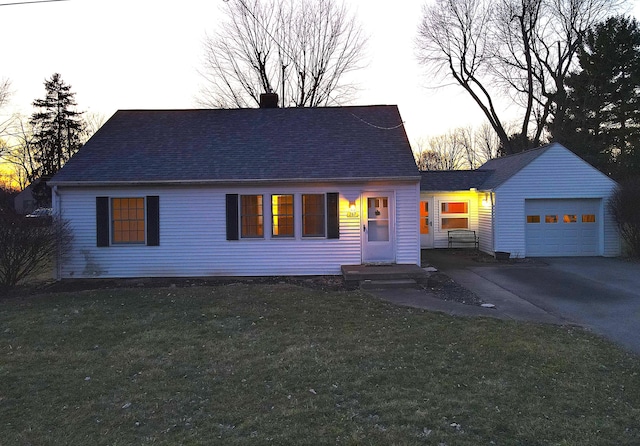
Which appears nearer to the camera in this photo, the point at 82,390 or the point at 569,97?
the point at 82,390

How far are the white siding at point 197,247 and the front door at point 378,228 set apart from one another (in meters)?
0.22

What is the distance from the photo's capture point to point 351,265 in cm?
1154

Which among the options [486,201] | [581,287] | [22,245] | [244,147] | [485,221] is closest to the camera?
[22,245]

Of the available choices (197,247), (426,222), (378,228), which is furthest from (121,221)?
(426,222)

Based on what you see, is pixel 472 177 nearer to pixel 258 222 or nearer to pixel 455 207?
pixel 455 207

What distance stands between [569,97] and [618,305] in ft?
76.9

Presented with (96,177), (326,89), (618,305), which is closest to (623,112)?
(326,89)

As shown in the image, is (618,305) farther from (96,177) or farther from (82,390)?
(96,177)

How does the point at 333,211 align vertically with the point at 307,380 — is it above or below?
above

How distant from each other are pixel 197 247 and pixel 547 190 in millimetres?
11734

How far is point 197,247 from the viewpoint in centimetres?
1177

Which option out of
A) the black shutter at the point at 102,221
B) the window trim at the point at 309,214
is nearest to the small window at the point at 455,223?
the window trim at the point at 309,214

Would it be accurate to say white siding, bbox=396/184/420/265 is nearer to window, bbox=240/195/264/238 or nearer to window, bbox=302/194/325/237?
window, bbox=302/194/325/237

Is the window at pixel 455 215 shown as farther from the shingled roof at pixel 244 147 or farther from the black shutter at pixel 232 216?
the black shutter at pixel 232 216
